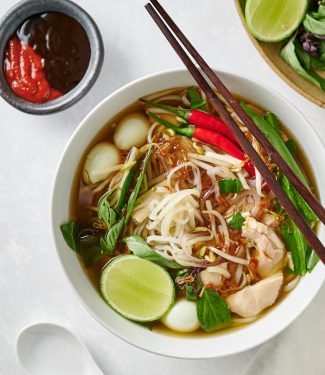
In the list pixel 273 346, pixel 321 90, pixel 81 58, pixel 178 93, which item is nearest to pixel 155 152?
pixel 178 93

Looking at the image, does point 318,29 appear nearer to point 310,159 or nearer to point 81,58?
point 310,159

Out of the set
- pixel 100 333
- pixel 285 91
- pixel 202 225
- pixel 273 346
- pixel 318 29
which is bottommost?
pixel 273 346

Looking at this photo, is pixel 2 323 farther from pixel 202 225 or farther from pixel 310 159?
pixel 310 159

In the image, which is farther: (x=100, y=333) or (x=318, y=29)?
(x=100, y=333)

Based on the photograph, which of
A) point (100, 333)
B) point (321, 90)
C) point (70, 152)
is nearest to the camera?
point (70, 152)

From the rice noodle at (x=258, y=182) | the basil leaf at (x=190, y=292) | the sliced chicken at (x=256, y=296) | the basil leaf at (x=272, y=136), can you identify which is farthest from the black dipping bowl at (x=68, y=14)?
the sliced chicken at (x=256, y=296)

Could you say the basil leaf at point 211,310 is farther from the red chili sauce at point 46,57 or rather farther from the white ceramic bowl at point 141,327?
the red chili sauce at point 46,57

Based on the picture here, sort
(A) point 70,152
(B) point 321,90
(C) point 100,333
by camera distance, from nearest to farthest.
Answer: (A) point 70,152 < (B) point 321,90 < (C) point 100,333

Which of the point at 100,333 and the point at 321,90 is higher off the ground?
the point at 321,90

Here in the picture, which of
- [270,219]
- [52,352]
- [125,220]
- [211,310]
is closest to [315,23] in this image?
[270,219]
